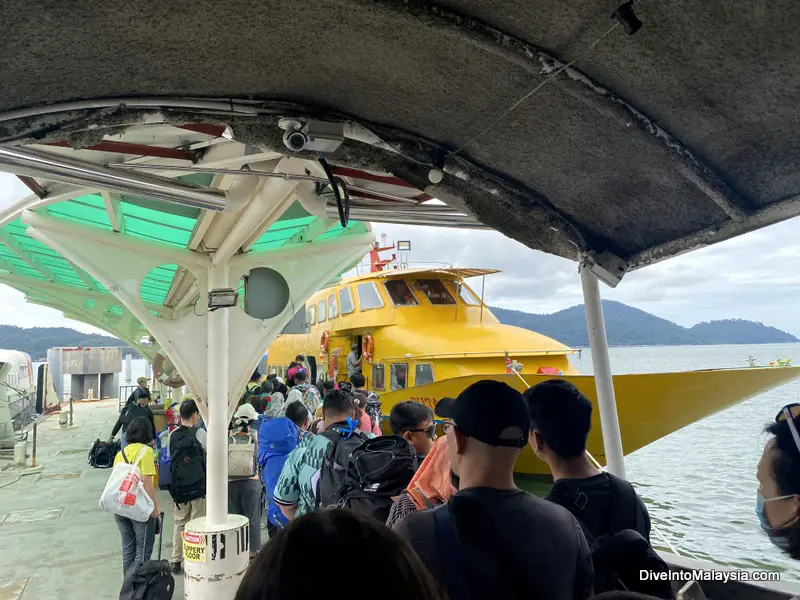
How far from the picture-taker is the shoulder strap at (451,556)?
1.67 meters

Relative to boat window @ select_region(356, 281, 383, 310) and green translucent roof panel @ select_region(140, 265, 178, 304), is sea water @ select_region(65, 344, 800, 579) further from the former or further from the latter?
green translucent roof panel @ select_region(140, 265, 178, 304)

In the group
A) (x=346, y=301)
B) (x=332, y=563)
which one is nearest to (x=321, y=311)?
(x=346, y=301)

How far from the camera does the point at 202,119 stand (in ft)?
6.91

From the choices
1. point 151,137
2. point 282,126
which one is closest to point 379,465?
point 282,126

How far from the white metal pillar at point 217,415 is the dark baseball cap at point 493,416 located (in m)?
4.09

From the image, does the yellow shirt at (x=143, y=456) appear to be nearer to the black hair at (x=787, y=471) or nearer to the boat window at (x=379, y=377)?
the black hair at (x=787, y=471)

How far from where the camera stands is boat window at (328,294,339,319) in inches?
542

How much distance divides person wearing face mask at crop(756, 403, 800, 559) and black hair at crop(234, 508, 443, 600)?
1486 millimetres

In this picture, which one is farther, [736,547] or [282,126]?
[736,547]

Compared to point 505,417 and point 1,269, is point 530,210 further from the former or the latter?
point 1,269

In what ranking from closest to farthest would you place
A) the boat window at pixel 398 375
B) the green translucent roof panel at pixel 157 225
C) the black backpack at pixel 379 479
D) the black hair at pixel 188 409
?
the black backpack at pixel 379 479, the green translucent roof panel at pixel 157 225, the black hair at pixel 188 409, the boat window at pixel 398 375

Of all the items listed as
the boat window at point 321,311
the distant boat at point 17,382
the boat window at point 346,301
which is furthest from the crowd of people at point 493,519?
the distant boat at point 17,382

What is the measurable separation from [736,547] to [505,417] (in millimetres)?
9707

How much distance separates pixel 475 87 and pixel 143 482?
4.79m
